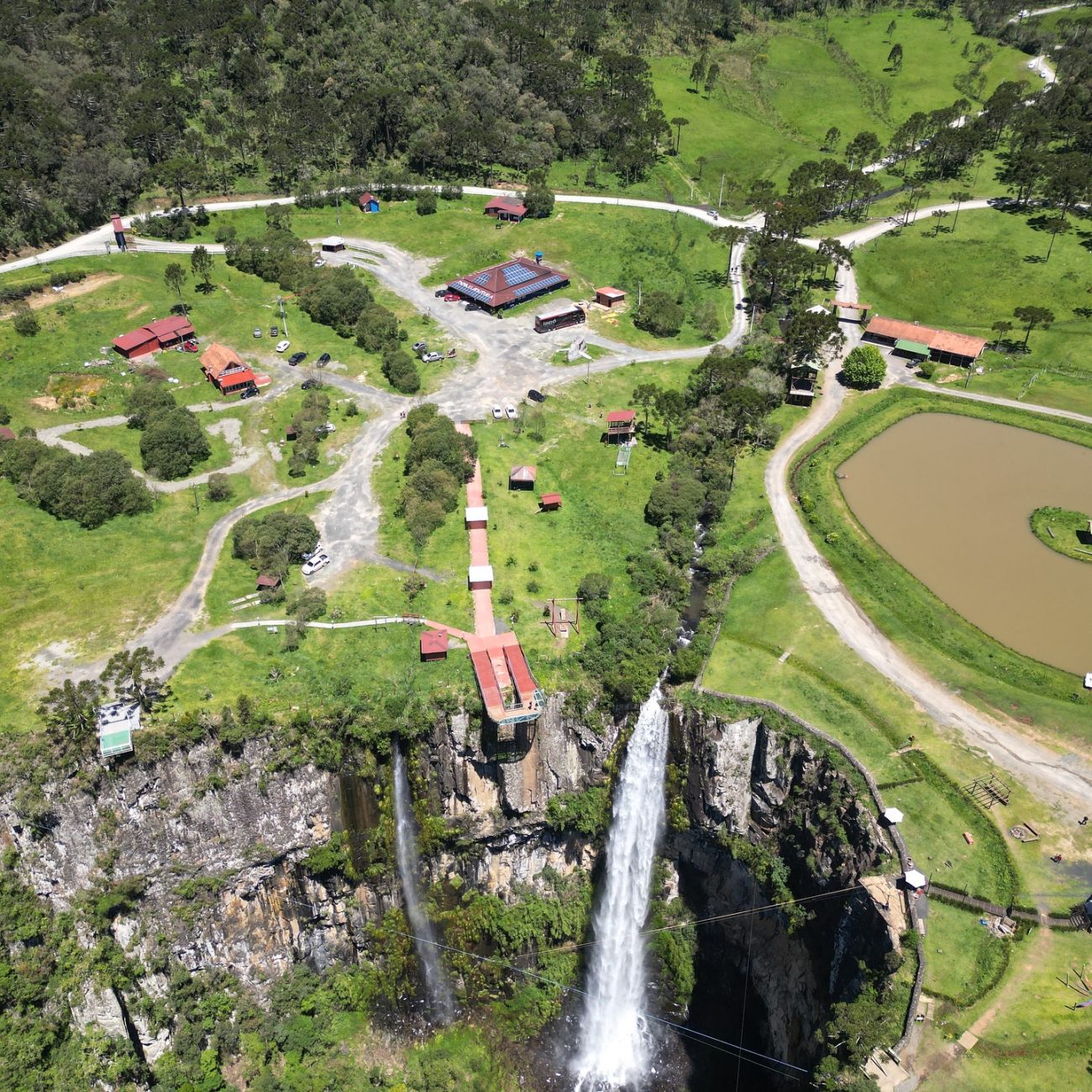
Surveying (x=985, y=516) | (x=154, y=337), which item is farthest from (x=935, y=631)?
(x=154, y=337)

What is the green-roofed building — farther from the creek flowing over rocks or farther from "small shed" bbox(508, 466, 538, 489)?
the creek flowing over rocks

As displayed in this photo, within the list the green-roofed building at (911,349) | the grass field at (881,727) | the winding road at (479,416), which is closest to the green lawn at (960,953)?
the grass field at (881,727)

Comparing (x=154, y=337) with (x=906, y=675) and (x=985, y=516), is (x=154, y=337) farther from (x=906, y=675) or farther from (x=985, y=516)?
(x=985, y=516)

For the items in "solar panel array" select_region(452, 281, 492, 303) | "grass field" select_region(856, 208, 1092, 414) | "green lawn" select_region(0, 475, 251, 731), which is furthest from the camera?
"solar panel array" select_region(452, 281, 492, 303)

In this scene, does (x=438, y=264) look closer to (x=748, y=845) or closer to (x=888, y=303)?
(x=888, y=303)

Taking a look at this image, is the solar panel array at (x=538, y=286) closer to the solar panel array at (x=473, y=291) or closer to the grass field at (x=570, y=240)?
the grass field at (x=570, y=240)

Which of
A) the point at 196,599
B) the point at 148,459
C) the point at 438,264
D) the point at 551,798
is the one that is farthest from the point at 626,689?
the point at 438,264

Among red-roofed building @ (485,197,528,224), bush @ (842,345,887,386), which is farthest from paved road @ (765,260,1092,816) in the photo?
red-roofed building @ (485,197,528,224)
